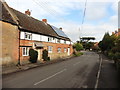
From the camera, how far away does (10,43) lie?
1633 centimetres

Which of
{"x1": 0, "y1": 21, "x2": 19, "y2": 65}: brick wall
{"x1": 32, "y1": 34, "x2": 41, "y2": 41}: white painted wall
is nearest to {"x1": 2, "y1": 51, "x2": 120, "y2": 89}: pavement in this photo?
{"x1": 0, "y1": 21, "x2": 19, "y2": 65}: brick wall

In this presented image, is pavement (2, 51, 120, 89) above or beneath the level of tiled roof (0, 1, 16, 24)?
beneath

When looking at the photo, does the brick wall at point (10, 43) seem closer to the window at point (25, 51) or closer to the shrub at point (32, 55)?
the window at point (25, 51)

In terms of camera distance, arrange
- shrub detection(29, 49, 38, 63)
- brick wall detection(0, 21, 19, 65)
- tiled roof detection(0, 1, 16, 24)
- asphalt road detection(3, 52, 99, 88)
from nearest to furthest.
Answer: asphalt road detection(3, 52, 99, 88), brick wall detection(0, 21, 19, 65), tiled roof detection(0, 1, 16, 24), shrub detection(29, 49, 38, 63)

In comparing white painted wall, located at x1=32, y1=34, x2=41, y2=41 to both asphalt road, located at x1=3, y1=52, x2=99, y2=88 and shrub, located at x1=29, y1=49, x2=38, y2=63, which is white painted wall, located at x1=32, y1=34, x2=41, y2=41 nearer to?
shrub, located at x1=29, y1=49, x2=38, y2=63

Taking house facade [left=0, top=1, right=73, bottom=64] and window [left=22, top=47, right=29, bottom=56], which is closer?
house facade [left=0, top=1, right=73, bottom=64]

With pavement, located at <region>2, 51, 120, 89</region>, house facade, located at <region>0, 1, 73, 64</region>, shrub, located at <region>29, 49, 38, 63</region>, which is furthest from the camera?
shrub, located at <region>29, 49, 38, 63</region>

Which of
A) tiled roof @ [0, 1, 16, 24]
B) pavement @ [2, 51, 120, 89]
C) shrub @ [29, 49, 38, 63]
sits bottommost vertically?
pavement @ [2, 51, 120, 89]

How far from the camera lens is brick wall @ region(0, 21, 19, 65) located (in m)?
15.3

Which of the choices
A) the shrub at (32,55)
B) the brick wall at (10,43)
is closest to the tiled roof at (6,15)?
the brick wall at (10,43)

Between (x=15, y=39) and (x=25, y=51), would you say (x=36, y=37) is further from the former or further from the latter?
(x=15, y=39)

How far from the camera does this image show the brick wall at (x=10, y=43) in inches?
603

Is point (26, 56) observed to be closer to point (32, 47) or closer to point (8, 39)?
point (32, 47)

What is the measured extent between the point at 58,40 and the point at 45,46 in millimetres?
7462
